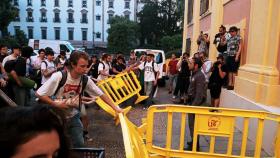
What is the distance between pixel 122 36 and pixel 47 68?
5308 centimetres

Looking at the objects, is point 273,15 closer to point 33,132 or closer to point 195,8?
point 33,132

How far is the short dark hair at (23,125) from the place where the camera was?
0.98 metres

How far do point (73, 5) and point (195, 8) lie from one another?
65087 millimetres

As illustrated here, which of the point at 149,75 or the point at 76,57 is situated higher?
the point at 76,57

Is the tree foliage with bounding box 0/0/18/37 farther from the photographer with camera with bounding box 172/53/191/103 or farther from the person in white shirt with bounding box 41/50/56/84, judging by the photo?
the person in white shirt with bounding box 41/50/56/84

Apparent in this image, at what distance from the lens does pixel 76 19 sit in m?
79.6

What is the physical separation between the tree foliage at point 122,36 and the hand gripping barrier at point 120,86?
166 feet

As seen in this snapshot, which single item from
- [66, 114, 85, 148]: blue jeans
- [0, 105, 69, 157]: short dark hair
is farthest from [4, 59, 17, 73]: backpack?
[0, 105, 69, 157]: short dark hair

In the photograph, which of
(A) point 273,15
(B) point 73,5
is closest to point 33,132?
(A) point 273,15

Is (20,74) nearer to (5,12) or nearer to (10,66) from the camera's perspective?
(10,66)

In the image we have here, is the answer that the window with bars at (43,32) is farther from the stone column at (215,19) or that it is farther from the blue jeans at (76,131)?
the blue jeans at (76,131)

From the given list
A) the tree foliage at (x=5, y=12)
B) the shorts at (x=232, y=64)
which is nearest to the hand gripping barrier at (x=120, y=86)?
the shorts at (x=232, y=64)

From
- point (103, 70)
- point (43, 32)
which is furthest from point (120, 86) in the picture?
point (43, 32)

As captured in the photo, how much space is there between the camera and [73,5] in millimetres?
79062
